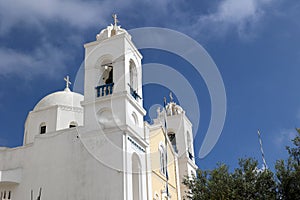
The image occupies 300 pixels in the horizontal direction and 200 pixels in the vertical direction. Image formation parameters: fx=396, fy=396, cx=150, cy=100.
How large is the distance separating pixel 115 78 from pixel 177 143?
978cm

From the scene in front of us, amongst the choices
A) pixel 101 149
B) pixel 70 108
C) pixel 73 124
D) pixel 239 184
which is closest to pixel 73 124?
pixel 73 124

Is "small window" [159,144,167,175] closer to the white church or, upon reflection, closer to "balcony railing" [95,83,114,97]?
the white church

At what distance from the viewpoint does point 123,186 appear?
16.3m

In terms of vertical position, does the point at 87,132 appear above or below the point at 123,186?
above

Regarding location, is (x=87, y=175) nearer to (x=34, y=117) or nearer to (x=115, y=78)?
(x=115, y=78)

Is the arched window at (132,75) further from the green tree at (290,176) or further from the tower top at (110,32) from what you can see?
the green tree at (290,176)

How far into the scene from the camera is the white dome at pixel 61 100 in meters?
23.4

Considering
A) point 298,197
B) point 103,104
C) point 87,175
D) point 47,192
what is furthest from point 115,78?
point 298,197

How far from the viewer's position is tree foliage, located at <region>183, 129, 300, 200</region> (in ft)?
47.9

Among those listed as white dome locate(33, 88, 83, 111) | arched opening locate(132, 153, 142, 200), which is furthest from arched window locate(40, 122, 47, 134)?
arched opening locate(132, 153, 142, 200)

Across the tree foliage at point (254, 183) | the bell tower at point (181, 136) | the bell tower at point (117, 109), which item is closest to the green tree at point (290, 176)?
the tree foliage at point (254, 183)

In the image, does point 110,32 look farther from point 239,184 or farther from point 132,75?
point 239,184

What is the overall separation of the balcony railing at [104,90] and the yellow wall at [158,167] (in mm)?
4091

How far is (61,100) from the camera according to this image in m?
23.5
